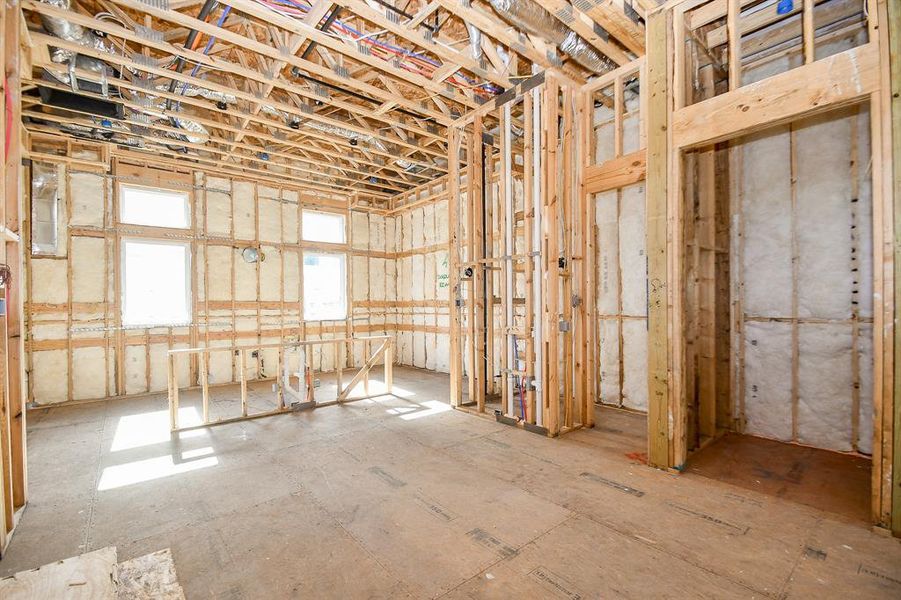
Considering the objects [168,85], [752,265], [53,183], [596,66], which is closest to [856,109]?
[752,265]

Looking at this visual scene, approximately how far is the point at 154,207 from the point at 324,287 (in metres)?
3.74

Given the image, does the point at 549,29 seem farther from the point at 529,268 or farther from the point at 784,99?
the point at 529,268

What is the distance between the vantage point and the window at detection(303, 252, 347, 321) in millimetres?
9500

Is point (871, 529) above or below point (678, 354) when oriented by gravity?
below

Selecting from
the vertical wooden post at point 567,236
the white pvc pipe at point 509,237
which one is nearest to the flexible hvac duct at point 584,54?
the vertical wooden post at point 567,236

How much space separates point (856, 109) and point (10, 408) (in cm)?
828

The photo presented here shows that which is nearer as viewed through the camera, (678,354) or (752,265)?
(678,354)

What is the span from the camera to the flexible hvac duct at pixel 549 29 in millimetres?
3703

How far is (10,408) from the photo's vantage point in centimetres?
310

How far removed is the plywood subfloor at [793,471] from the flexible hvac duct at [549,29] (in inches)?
183

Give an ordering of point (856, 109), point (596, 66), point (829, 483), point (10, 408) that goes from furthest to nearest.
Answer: point (596, 66) → point (856, 109) → point (829, 483) → point (10, 408)

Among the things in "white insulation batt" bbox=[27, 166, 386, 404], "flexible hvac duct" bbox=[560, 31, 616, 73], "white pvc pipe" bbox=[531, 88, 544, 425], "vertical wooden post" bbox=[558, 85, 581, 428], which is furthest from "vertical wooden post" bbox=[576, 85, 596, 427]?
"white insulation batt" bbox=[27, 166, 386, 404]

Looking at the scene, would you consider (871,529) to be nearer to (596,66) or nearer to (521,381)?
(521,381)

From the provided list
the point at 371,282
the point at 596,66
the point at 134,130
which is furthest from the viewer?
the point at 371,282
